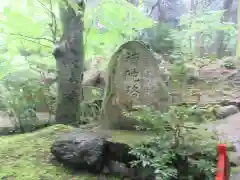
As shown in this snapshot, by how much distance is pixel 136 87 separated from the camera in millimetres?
4000

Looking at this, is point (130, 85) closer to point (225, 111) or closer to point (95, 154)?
point (95, 154)

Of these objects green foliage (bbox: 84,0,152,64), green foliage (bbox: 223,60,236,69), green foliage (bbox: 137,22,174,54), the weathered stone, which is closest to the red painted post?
the weathered stone

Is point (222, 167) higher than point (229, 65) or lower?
lower

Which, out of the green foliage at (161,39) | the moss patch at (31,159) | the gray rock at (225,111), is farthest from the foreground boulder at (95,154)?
the green foliage at (161,39)

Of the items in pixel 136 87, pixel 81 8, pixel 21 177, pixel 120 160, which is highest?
pixel 81 8

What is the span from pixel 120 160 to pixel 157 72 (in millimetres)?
1467

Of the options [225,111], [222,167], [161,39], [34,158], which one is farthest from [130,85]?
[161,39]

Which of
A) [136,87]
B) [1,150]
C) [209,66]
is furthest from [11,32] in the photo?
[209,66]

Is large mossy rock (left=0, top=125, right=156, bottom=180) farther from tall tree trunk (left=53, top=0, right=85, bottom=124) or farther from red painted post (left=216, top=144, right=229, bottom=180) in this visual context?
red painted post (left=216, top=144, right=229, bottom=180)

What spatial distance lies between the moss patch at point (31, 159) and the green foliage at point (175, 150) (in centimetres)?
82

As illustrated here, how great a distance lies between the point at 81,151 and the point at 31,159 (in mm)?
789

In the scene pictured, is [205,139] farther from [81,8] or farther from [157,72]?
[81,8]

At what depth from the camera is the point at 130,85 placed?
398 centimetres

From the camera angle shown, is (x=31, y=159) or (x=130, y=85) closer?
(x=31, y=159)
